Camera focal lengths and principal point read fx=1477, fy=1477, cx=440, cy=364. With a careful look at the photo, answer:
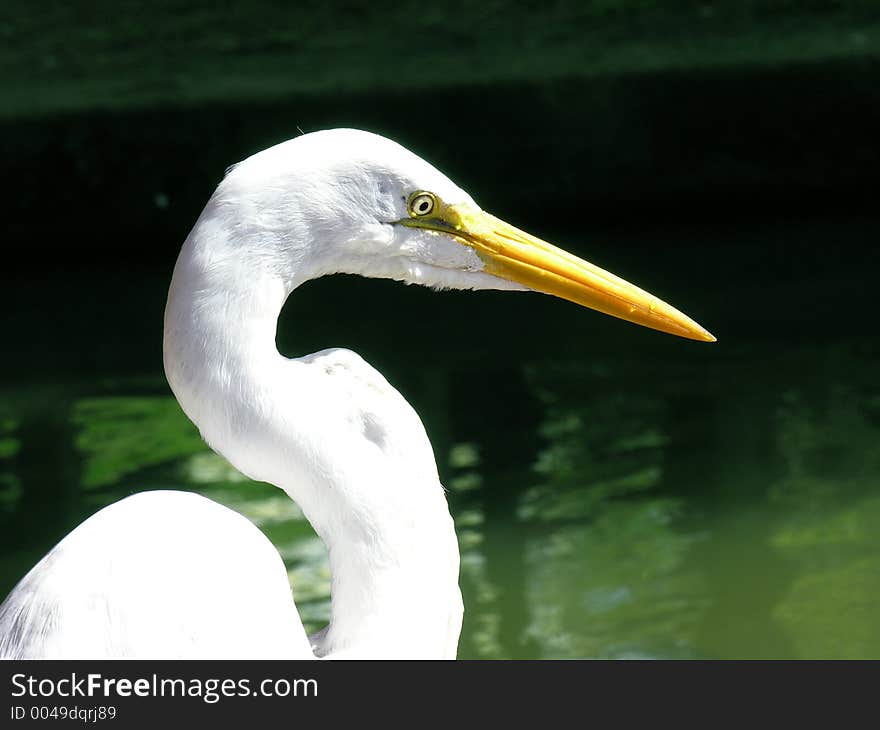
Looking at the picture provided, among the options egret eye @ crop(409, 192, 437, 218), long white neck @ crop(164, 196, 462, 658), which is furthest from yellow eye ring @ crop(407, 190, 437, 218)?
long white neck @ crop(164, 196, 462, 658)

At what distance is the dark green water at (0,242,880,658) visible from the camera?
3189 millimetres

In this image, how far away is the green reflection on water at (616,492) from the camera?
315cm

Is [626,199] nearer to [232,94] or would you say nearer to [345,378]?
[232,94]

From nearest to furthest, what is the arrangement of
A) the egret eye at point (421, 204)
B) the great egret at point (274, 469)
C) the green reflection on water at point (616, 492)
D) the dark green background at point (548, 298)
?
the great egret at point (274, 469)
the egret eye at point (421, 204)
the green reflection on water at point (616, 492)
the dark green background at point (548, 298)

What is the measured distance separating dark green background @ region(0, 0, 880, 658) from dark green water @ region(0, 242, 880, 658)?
0.04 feet

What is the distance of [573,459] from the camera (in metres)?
3.93

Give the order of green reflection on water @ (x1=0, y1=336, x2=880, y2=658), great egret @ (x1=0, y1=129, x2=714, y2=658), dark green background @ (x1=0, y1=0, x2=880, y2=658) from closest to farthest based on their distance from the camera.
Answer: great egret @ (x1=0, y1=129, x2=714, y2=658)
green reflection on water @ (x1=0, y1=336, x2=880, y2=658)
dark green background @ (x1=0, y1=0, x2=880, y2=658)

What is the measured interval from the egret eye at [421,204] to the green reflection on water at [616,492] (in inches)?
58.5

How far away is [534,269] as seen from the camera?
6.01 ft

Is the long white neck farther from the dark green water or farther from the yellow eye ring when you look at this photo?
the dark green water

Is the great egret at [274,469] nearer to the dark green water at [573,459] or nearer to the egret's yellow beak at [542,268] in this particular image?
the egret's yellow beak at [542,268]

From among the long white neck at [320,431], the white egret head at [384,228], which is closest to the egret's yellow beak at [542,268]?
the white egret head at [384,228]

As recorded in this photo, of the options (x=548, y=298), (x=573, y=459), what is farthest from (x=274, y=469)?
(x=548, y=298)
